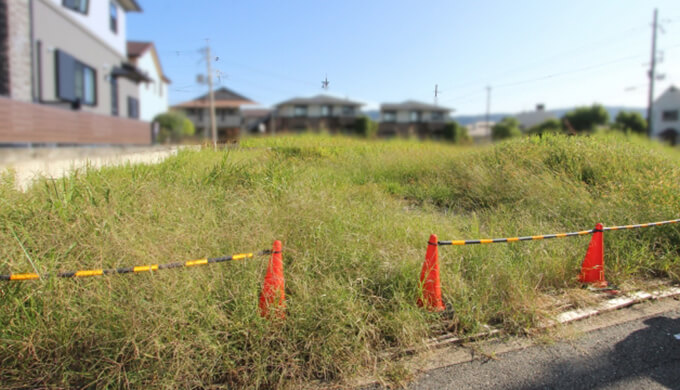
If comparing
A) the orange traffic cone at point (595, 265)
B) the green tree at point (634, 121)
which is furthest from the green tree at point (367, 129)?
the green tree at point (634, 121)

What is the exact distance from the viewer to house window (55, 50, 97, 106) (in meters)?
11.6

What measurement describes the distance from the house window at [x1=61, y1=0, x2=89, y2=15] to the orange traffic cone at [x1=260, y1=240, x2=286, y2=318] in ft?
45.3

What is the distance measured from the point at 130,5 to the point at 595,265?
2145cm

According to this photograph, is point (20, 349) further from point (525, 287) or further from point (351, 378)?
point (525, 287)

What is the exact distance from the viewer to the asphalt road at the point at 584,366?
8.38 ft

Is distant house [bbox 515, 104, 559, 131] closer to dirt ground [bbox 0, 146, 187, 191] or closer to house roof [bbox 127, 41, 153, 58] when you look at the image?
house roof [bbox 127, 41, 153, 58]

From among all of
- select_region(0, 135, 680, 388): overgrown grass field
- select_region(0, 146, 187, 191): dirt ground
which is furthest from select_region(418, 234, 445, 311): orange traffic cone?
select_region(0, 146, 187, 191): dirt ground

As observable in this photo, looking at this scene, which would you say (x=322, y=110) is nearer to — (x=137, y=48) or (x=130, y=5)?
(x=137, y=48)

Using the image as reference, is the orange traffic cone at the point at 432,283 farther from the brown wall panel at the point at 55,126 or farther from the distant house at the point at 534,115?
the distant house at the point at 534,115

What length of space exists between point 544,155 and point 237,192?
5142 mm

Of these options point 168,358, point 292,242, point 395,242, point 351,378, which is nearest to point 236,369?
point 168,358

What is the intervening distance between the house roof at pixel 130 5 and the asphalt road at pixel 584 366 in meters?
21.1

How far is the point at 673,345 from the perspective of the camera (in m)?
3.04

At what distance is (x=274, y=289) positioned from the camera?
9.44 feet
